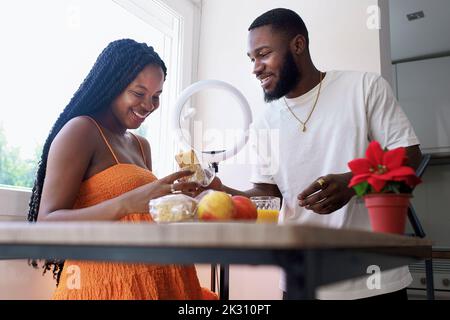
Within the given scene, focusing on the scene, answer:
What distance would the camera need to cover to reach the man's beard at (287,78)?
167 centimetres

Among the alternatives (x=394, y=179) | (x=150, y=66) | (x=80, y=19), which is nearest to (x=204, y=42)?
(x=80, y=19)

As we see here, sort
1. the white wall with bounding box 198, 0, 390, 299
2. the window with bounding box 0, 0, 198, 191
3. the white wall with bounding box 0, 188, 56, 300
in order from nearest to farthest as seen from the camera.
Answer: the white wall with bounding box 0, 188, 56, 300, the window with bounding box 0, 0, 198, 191, the white wall with bounding box 198, 0, 390, 299

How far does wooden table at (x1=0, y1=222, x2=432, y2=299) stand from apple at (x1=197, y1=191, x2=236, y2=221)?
0.30 metres

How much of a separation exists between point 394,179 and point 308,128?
80 cm

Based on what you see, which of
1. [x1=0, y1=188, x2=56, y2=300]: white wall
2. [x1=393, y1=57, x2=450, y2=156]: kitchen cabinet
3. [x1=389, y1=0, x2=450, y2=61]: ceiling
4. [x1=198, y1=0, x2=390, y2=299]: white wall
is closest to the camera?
[x1=0, y1=188, x2=56, y2=300]: white wall

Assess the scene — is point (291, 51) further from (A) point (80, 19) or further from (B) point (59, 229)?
(B) point (59, 229)

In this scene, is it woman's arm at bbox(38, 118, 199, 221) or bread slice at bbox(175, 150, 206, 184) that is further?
bread slice at bbox(175, 150, 206, 184)

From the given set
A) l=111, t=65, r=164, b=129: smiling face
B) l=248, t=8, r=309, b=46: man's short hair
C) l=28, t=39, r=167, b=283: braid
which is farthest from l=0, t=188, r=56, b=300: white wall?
l=248, t=8, r=309, b=46: man's short hair

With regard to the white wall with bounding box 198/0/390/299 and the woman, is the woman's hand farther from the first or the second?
the white wall with bounding box 198/0/390/299

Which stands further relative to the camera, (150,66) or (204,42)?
(204,42)

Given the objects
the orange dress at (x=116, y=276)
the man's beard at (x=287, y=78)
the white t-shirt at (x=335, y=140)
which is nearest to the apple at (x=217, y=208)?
the orange dress at (x=116, y=276)

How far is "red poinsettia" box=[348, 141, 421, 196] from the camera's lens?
809 millimetres

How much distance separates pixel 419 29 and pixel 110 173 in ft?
9.93

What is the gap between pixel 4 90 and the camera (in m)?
1.49
